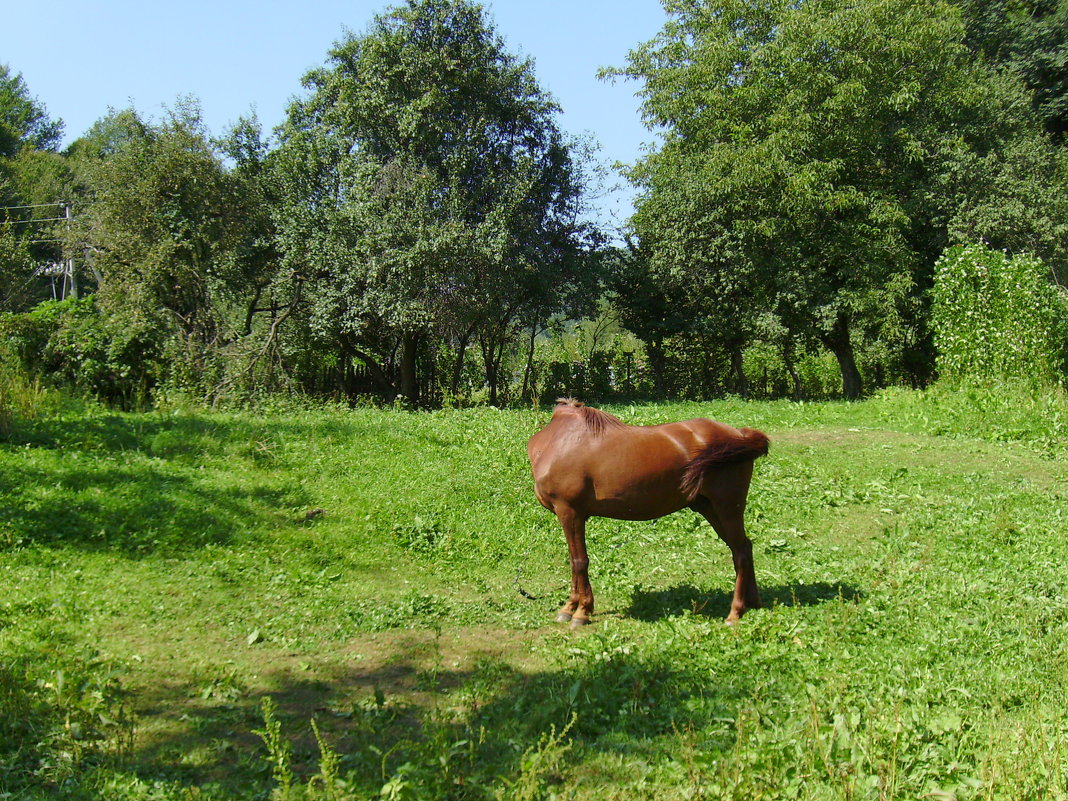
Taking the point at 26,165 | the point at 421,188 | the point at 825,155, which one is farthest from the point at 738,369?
the point at 26,165

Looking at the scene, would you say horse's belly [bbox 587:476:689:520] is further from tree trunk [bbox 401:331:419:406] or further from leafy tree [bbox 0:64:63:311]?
leafy tree [bbox 0:64:63:311]

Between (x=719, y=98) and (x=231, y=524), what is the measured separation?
58.1 ft

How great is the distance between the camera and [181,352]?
16953 millimetres

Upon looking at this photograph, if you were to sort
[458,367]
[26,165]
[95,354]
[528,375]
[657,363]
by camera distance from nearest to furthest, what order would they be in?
[95,354], [458,367], [528,375], [657,363], [26,165]

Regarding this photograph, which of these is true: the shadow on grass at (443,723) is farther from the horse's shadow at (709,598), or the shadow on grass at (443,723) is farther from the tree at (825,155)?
the tree at (825,155)

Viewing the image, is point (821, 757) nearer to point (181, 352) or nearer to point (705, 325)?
point (181, 352)

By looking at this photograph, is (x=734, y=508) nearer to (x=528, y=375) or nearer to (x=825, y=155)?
(x=825, y=155)

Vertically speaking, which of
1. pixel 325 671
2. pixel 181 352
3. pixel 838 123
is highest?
pixel 838 123

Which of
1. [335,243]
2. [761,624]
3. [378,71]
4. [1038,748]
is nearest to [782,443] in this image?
[761,624]

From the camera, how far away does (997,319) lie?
1742 cm

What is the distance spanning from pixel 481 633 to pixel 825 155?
59.8 ft

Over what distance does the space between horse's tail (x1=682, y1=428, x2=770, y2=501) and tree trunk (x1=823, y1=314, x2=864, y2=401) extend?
17348 mm

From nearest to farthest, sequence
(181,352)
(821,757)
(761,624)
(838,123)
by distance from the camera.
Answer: (821,757) < (761,624) < (181,352) < (838,123)

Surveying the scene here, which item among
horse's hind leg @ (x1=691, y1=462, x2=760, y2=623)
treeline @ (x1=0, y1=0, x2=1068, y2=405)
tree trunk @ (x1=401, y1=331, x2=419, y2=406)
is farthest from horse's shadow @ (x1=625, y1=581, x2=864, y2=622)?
tree trunk @ (x1=401, y1=331, x2=419, y2=406)
